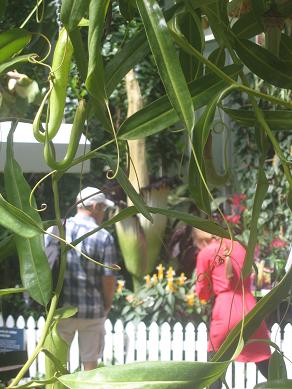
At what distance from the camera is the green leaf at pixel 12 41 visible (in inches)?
20.9

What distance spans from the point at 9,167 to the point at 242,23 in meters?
0.24

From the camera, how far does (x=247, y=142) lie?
16.5 ft

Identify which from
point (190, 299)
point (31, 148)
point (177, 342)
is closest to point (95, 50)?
point (31, 148)

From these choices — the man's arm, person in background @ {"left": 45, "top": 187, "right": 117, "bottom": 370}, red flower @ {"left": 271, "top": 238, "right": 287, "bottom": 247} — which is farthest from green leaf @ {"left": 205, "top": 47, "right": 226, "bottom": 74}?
red flower @ {"left": 271, "top": 238, "right": 287, "bottom": 247}

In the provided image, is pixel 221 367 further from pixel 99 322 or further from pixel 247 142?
pixel 247 142

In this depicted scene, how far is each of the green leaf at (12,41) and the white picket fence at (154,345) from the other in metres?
3.20

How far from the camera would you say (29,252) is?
1.81 ft

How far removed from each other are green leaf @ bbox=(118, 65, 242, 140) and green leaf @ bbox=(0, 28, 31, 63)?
10 centimetres

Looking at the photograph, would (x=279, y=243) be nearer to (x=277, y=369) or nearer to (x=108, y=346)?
(x=108, y=346)

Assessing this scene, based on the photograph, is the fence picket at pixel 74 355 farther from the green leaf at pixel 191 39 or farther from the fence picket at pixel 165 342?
the green leaf at pixel 191 39

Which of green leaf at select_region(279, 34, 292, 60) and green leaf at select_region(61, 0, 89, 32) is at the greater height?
green leaf at select_region(279, 34, 292, 60)

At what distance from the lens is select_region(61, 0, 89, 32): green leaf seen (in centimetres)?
46

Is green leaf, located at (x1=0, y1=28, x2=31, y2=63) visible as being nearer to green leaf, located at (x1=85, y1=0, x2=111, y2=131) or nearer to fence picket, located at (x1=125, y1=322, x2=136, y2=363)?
green leaf, located at (x1=85, y1=0, x2=111, y2=131)

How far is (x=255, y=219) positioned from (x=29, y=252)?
0.18 metres
